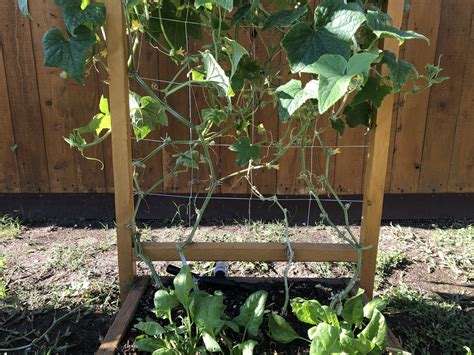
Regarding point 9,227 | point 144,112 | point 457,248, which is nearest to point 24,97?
point 9,227

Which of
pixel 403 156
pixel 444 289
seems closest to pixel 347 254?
pixel 444 289

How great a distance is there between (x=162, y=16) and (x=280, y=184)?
156cm

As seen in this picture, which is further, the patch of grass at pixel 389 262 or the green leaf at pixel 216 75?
the patch of grass at pixel 389 262

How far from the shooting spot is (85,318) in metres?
1.69

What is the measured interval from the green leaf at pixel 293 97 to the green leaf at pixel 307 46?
64mm

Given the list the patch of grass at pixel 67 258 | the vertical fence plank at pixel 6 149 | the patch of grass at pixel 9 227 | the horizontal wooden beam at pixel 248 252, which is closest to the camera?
the horizontal wooden beam at pixel 248 252

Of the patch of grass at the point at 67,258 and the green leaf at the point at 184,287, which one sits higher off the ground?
the green leaf at the point at 184,287

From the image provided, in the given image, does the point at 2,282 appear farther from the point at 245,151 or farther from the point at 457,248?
the point at 457,248

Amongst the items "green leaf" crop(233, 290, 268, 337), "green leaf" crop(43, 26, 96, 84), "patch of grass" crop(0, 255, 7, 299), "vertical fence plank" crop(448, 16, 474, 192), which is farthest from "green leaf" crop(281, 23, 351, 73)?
"vertical fence plank" crop(448, 16, 474, 192)

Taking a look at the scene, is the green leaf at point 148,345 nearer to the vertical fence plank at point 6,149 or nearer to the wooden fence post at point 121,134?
the wooden fence post at point 121,134

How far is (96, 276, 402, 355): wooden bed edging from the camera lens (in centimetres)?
117

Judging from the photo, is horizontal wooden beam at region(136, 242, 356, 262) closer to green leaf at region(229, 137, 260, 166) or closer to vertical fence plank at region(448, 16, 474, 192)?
green leaf at region(229, 137, 260, 166)

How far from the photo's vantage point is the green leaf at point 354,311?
Result: 119 centimetres

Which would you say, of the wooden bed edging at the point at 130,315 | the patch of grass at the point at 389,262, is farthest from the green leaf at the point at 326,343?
the patch of grass at the point at 389,262
